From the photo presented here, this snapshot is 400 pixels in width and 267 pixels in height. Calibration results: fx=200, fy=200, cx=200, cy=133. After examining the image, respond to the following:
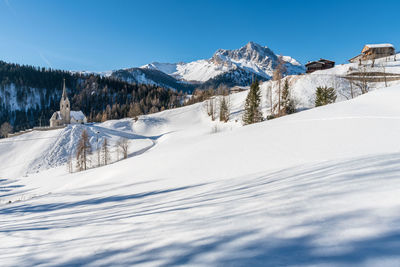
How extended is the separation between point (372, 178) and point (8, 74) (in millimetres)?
209596

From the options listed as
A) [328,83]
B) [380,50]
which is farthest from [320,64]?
[328,83]

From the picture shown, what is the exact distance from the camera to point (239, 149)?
9.98 meters

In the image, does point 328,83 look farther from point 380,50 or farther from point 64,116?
point 64,116

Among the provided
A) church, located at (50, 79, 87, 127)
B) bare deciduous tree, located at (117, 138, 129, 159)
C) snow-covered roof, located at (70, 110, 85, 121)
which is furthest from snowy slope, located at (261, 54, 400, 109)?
church, located at (50, 79, 87, 127)

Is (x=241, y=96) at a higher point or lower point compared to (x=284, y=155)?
higher

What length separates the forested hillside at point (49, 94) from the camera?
423ft

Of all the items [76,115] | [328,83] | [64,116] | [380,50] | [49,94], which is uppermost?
[49,94]

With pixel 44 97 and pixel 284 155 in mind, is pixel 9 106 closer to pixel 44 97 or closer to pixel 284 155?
pixel 44 97

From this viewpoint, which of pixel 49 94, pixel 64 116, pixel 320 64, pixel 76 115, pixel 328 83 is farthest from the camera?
pixel 49 94

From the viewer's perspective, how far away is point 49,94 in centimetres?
15212

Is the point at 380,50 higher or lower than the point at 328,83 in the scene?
higher

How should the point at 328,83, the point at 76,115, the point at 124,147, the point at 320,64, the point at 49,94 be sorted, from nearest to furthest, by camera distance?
the point at 124,147
the point at 328,83
the point at 320,64
the point at 76,115
the point at 49,94

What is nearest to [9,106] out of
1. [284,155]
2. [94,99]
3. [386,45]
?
[94,99]

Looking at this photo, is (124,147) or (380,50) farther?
(380,50)
